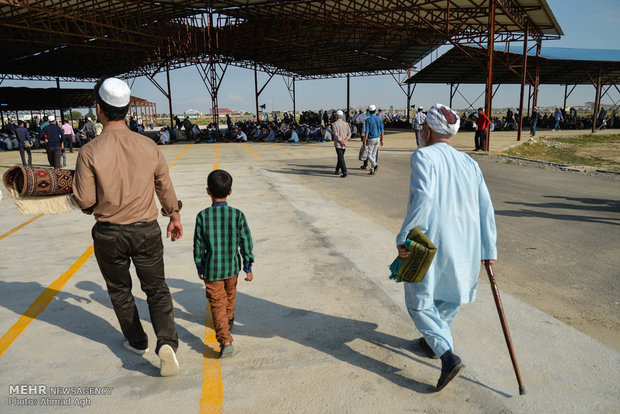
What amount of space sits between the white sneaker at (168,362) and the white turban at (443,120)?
2298mm

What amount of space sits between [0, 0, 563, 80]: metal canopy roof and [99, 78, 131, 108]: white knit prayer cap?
16500 millimetres

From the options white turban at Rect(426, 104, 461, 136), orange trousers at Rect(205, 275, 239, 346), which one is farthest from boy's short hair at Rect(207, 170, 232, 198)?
white turban at Rect(426, 104, 461, 136)

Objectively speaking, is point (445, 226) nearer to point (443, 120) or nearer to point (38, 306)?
point (443, 120)

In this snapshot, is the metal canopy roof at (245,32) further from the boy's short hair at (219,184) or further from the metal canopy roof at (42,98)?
the boy's short hair at (219,184)

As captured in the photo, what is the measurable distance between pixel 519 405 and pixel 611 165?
14864 millimetres

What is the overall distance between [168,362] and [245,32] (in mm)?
25898

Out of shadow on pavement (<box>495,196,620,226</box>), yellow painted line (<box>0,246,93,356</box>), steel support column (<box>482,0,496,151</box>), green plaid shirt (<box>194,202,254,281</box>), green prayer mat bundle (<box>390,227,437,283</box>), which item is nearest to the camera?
green prayer mat bundle (<box>390,227,437,283</box>)

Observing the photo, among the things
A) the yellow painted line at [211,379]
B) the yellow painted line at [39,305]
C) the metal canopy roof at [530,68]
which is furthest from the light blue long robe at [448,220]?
the metal canopy roof at [530,68]

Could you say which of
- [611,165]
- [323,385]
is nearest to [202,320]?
[323,385]

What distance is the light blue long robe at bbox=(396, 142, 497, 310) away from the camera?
2482 millimetres

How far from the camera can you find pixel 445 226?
2.54 metres

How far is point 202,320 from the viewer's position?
362 cm
